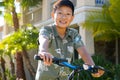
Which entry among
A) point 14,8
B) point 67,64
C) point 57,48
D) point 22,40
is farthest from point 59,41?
point 14,8

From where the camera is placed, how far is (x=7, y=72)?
66.3 feet

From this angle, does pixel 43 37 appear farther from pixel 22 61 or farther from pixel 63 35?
pixel 22 61

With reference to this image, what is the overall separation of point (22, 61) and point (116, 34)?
5990 mm

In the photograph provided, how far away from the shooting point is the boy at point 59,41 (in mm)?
2971

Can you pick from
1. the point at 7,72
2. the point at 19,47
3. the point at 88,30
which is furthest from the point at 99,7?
the point at 7,72

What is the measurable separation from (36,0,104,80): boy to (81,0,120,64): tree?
29.9 ft

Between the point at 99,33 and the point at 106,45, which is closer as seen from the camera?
the point at 99,33

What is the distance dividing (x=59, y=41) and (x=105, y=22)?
9541mm

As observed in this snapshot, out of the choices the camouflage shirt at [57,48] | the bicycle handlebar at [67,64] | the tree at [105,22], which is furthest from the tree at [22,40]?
the bicycle handlebar at [67,64]

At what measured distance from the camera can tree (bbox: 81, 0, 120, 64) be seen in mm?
12227

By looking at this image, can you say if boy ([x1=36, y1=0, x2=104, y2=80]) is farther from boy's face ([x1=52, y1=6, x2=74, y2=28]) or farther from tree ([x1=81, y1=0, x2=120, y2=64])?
tree ([x1=81, y1=0, x2=120, y2=64])

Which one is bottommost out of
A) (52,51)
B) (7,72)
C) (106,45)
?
(7,72)

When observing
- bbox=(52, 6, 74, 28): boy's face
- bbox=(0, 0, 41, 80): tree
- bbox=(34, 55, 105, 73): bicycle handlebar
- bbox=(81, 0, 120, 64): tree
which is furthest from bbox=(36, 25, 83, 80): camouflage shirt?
bbox=(0, 0, 41, 80): tree

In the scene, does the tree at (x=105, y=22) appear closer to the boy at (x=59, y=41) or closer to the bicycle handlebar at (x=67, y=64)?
the boy at (x=59, y=41)
